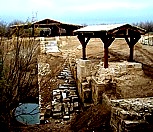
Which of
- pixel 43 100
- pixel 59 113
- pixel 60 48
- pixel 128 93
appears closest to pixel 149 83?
pixel 128 93

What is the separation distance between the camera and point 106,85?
1227 centimetres

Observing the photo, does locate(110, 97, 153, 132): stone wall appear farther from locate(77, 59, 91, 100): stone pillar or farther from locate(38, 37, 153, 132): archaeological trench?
locate(77, 59, 91, 100): stone pillar

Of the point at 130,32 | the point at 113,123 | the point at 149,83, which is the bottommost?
the point at 113,123

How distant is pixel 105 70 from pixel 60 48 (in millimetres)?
11516

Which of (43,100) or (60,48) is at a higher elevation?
(60,48)

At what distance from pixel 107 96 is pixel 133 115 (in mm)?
3388

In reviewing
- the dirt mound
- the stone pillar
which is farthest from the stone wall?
the stone pillar

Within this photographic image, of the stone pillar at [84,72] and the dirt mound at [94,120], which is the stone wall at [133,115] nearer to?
the dirt mound at [94,120]

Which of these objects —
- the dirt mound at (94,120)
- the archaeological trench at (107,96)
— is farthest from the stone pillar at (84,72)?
the dirt mound at (94,120)

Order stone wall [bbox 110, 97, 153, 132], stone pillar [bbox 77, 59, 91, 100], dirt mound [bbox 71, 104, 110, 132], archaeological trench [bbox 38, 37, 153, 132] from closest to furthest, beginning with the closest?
stone wall [bbox 110, 97, 153, 132] < archaeological trench [bbox 38, 37, 153, 132] < dirt mound [bbox 71, 104, 110, 132] < stone pillar [bbox 77, 59, 91, 100]

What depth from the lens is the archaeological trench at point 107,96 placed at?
8.22 metres

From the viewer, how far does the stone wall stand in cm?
796

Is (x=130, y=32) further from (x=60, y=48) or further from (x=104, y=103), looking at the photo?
(x=60, y=48)

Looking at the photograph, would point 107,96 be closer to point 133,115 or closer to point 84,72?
point 84,72
